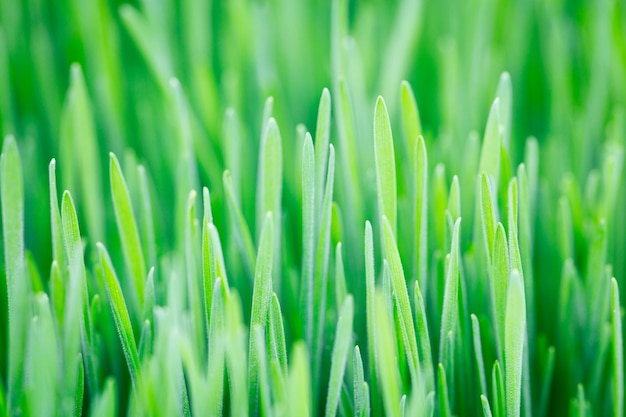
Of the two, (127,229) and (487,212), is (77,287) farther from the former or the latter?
(487,212)

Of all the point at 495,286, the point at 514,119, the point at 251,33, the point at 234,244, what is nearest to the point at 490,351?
the point at 495,286

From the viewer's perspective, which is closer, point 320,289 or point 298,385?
point 298,385

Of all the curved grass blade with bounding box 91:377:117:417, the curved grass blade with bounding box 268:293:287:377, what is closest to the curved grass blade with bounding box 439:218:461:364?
the curved grass blade with bounding box 268:293:287:377

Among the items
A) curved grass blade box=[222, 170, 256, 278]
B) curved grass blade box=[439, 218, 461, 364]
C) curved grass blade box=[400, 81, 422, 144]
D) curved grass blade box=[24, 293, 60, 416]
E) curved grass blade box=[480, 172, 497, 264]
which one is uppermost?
curved grass blade box=[400, 81, 422, 144]

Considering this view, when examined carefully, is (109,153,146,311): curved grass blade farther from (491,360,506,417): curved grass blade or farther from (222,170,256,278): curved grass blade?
(491,360,506,417): curved grass blade

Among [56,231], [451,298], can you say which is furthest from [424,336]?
[56,231]

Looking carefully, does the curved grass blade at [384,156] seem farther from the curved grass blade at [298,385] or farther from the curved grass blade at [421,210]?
the curved grass blade at [298,385]

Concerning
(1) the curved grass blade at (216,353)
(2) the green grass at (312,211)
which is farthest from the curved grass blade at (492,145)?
(1) the curved grass blade at (216,353)
